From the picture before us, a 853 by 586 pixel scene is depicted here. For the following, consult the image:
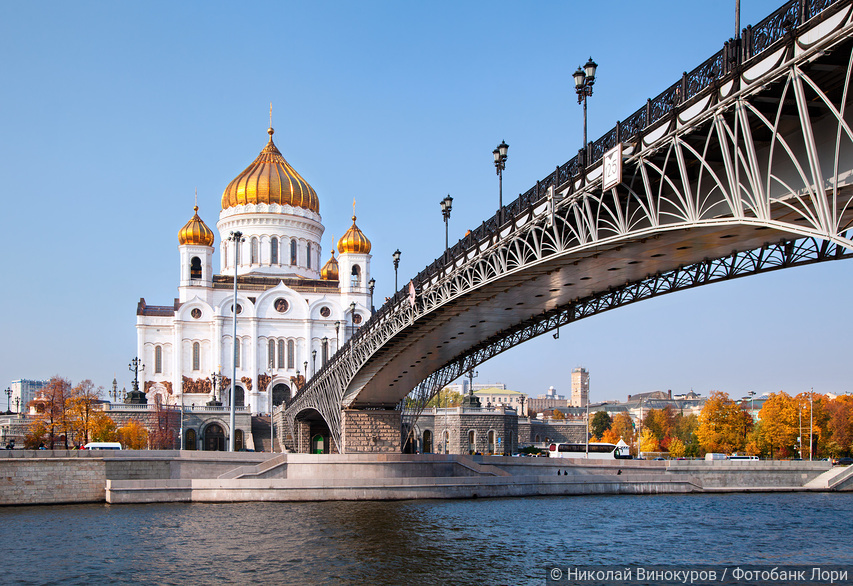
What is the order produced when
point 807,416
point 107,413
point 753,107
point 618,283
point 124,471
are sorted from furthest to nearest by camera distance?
point 107,413 → point 807,416 → point 124,471 → point 618,283 → point 753,107

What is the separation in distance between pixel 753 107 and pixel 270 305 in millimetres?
69834

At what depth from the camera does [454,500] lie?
3850 cm

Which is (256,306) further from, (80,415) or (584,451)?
(584,451)

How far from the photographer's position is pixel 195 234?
8281cm

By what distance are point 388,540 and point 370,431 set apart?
1982 cm

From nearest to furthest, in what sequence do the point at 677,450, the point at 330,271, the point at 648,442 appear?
1. the point at 677,450
2. the point at 648,442
3. the point at 330,271

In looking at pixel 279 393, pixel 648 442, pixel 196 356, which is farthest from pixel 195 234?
pixel 648 442

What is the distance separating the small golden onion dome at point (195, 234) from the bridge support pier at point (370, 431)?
42.9 m

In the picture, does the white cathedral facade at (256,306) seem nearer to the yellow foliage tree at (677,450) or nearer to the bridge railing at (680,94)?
the yellow foliage tree at (677,450)

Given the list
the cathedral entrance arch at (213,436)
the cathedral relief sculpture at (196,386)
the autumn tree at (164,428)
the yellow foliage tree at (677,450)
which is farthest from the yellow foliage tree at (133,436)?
the yellow foliage tree at (677,450)

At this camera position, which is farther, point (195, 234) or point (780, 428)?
point (195, 234)

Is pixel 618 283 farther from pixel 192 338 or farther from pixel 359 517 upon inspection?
pixel 192 338

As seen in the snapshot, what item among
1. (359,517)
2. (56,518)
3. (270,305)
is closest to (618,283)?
(359,517)

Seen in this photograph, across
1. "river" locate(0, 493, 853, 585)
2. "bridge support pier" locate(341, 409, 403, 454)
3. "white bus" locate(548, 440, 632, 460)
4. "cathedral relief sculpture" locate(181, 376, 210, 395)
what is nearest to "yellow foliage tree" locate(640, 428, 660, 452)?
"white bus" locate(548, 440, 632, 460)
